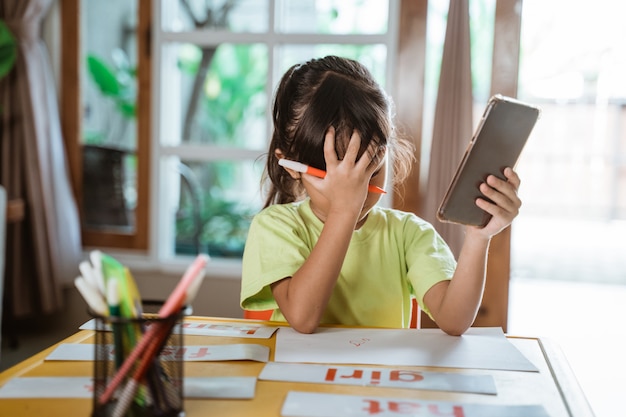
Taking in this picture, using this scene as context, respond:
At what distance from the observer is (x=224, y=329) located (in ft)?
3.28

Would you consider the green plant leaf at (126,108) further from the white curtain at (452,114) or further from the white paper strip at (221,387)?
the white paper strip at (221,387)

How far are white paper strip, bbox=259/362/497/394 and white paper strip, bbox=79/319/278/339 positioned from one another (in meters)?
0.15

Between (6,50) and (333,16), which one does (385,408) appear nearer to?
(333,16)

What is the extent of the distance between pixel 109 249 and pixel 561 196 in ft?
12.1

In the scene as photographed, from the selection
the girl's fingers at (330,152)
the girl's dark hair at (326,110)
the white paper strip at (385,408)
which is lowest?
the white paper strip at (385,408)

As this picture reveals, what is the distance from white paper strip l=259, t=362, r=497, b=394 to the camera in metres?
0.76

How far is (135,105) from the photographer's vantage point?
2.94 m

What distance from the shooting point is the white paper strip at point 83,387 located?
716 mm

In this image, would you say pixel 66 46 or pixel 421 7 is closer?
pixel 421 7

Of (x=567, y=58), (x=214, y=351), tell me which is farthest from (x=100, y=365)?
(x=567, y=58)

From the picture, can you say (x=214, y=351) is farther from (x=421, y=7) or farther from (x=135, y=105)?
(x=135, y=105)

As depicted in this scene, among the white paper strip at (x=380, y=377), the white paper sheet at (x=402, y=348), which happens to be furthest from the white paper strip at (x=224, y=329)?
the white paper strip at (x=380, y=377)

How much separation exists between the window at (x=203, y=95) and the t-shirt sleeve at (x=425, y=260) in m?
1.39

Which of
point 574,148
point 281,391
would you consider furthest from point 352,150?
point 574,148
